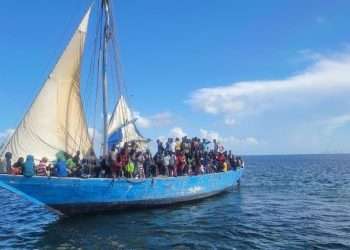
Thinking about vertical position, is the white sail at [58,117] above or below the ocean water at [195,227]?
above

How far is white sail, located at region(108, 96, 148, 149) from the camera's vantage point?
3109cm

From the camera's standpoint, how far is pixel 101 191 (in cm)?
2170

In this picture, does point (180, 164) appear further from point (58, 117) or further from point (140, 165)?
point (58, 117)

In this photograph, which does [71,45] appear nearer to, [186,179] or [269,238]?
[186,179]

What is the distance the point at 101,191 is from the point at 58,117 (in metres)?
4.19

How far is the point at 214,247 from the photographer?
16438 millimetres

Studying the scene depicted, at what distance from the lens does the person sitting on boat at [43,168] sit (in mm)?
20500

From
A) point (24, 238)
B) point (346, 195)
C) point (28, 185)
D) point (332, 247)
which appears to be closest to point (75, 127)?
point (28, 185)

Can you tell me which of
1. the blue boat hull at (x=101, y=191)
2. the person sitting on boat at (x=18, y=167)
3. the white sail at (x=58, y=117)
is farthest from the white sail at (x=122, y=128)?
the person sitting on boat at (x=18, y=167)

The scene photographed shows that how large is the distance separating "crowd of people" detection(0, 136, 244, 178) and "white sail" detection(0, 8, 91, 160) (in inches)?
20.8

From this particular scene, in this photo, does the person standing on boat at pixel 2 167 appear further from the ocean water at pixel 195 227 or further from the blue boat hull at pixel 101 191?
the ocean water at pixel 195 227

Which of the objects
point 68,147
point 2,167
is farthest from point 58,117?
point 2,167

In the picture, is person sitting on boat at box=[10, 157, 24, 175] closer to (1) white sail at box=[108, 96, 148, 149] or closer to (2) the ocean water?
(2) the ocean water

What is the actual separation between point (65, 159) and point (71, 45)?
564cm
